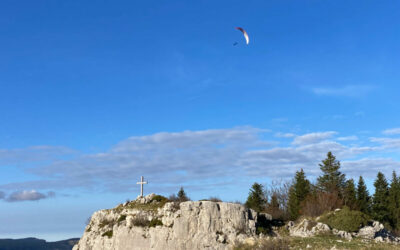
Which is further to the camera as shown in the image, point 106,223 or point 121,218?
point 106,223

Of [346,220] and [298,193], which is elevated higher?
[298,193]

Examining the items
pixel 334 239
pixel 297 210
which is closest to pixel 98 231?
pixel 334 239

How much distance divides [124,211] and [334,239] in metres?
21.4

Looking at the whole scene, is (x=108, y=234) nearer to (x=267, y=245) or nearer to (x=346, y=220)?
(x=267, y=245)

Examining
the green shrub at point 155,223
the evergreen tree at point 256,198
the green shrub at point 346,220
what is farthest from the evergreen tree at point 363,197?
the green shrub at point 155,223

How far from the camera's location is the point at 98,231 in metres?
43.8

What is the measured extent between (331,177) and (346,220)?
2725 centimetres

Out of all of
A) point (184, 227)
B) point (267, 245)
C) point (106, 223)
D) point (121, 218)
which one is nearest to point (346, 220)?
point (267, 245)

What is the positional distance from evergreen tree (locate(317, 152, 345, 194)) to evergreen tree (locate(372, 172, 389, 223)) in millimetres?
7212

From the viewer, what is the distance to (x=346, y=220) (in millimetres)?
39875

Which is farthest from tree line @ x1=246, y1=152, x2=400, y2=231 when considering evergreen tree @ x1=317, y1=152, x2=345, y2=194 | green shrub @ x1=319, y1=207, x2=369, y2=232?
green shrub @ x1=319, y1=207, x2=369, y2=232

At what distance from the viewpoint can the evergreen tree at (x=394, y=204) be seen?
66.0 meters

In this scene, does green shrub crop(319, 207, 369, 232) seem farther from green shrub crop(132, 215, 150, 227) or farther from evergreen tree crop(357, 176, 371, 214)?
evergreen tree crop(357, 176, 371, 214)

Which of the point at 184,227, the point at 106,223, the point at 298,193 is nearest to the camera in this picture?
the point at 184,227
